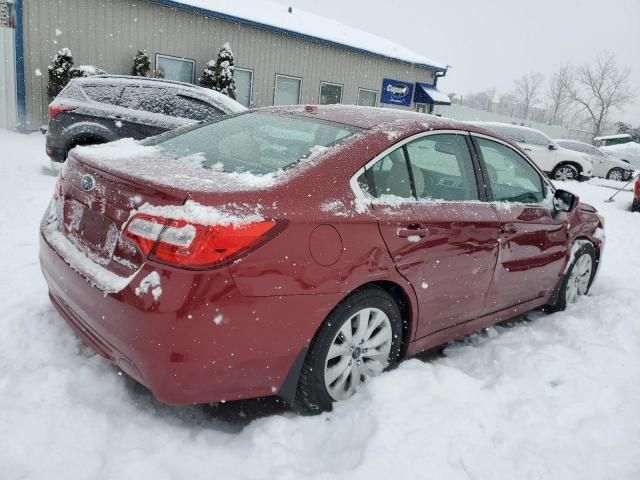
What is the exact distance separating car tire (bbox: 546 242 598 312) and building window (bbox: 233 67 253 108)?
1285 centimetres

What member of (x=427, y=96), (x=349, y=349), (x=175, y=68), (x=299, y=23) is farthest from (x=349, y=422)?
(x=427, y=96)

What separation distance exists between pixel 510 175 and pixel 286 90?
14.2 meters

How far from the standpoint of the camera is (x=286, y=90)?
55.8ft

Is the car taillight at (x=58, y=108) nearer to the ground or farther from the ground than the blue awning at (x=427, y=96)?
nearer to the ground

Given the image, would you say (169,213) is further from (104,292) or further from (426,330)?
(426,330)

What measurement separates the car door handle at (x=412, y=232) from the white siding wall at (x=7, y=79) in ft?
41.9

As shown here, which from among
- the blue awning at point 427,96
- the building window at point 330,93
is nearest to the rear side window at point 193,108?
the building window at point 330,93

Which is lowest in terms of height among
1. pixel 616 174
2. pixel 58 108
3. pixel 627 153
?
pixel 616 174

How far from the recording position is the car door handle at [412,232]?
2.66 meters

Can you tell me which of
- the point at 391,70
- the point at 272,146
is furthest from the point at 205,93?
the point at 391,70

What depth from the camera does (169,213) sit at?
2047mm

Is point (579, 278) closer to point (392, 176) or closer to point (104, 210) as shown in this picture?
point (392, 176)

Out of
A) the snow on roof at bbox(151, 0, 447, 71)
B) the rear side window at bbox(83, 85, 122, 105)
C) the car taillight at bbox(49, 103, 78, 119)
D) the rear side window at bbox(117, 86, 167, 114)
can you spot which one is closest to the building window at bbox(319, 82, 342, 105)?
the snow on roof at bbox(151, 0, 447, 71)

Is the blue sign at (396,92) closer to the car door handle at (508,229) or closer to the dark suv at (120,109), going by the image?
the dark suv at (120,109)
